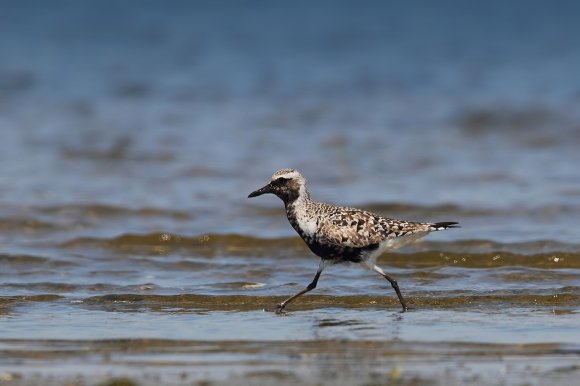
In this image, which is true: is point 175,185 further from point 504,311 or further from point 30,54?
point 30,54

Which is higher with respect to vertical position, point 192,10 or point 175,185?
point 192,10

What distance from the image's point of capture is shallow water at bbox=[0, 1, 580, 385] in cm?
774

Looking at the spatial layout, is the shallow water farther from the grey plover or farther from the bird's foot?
the grey plover

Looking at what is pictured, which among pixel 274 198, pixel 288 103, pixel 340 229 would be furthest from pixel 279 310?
pixel 288 103

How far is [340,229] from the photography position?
9406 millimetres

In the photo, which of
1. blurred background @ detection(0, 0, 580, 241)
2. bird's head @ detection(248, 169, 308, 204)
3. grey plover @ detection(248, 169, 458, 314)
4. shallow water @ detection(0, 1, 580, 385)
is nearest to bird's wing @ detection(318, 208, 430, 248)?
grey plover @ detection(248, 169, 458, 314)

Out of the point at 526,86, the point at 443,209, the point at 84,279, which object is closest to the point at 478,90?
the point at 526,86

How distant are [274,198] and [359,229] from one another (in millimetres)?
5573

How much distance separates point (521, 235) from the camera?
41.9 feet

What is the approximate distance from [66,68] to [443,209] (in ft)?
46.9

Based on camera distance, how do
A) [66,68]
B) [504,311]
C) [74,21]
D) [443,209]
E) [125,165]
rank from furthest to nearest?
1. [74,21]
2. [66,68]
3. [125,165]
4. [443,209]
5. [504,311]

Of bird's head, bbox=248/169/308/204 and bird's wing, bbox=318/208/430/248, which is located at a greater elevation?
bird's head, bbox=248/169/308/204

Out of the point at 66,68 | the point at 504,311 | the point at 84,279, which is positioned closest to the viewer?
the point at 504,311

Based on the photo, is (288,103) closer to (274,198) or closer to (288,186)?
(274,198)
